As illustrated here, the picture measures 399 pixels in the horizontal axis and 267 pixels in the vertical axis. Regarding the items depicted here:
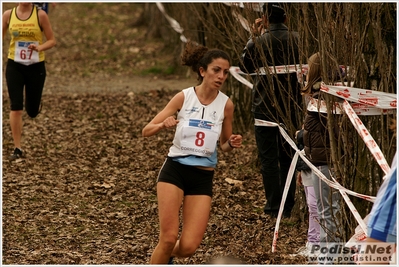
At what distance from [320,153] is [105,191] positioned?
12.1 ft

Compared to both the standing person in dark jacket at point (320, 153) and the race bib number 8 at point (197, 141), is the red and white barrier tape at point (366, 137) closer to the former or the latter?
the standing person in dark jacket at point (320, 153)

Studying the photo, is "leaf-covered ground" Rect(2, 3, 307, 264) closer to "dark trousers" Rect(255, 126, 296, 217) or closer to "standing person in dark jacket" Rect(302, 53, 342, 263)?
"dark trousers" Rect(255, 126, 296, 217)

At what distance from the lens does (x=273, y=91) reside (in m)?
7.16

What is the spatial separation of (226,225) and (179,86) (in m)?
8.45

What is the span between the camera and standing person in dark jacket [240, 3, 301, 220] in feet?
23.7

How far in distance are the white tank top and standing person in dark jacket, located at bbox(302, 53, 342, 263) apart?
74 cm

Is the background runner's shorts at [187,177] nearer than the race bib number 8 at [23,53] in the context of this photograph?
Yes

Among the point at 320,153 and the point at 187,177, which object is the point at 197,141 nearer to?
the point at 187,177

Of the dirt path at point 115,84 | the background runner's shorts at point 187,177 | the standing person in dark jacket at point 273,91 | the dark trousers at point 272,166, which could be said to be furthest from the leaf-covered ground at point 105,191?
the background runner's shorts at point 187,177

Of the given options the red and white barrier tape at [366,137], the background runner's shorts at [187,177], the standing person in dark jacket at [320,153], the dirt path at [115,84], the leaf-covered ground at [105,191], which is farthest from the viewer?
the dirt path at [115,84]

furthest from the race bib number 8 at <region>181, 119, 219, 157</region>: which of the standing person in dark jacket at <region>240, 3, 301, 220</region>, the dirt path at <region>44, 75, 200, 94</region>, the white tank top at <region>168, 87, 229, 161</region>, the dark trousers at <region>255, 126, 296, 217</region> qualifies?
the dirt path at <region>44, 75, 200, 94</region>

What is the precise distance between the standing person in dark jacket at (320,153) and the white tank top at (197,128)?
0.74 metres

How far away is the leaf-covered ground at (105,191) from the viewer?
283 inches

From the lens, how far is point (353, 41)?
5.73 meters
